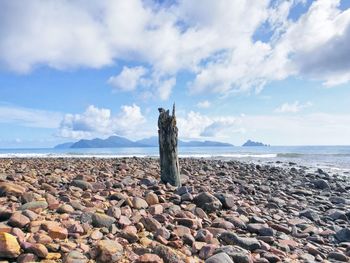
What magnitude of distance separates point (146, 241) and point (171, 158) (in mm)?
5155

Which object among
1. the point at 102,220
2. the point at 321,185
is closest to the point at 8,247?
the point at 102,220

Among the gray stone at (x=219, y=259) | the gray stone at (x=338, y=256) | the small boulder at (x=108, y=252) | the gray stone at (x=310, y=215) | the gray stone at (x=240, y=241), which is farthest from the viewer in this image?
the gray stone at (x=310, y=215)

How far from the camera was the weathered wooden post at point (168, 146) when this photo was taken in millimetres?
9414

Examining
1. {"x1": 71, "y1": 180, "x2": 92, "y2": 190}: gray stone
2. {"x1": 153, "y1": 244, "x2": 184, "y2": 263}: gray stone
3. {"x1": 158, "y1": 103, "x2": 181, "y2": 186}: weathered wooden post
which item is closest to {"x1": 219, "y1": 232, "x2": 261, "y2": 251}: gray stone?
{"x1": 153, "y1": 244, "x2": 184, "y2": 263}: gray stone

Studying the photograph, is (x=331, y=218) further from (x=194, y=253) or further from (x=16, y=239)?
(x=16, y=239)

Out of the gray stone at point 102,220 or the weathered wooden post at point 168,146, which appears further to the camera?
the weathered wooden post at point 168,146

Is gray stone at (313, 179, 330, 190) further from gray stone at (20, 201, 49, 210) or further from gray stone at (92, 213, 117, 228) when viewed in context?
gray stone at (20, 201, 49, 210)

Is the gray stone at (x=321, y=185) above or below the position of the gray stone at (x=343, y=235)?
above

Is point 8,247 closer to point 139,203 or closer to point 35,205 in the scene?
point 35,205

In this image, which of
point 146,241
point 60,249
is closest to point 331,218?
point 146,241

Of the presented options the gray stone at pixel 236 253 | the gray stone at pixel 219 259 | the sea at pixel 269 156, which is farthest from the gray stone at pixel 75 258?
the sea at pixel 269 156

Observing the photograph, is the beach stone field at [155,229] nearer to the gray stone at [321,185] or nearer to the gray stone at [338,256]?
the gray stone at [338,256]

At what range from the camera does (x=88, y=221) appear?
4867 millimetres

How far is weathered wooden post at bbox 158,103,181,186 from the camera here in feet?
30.9
